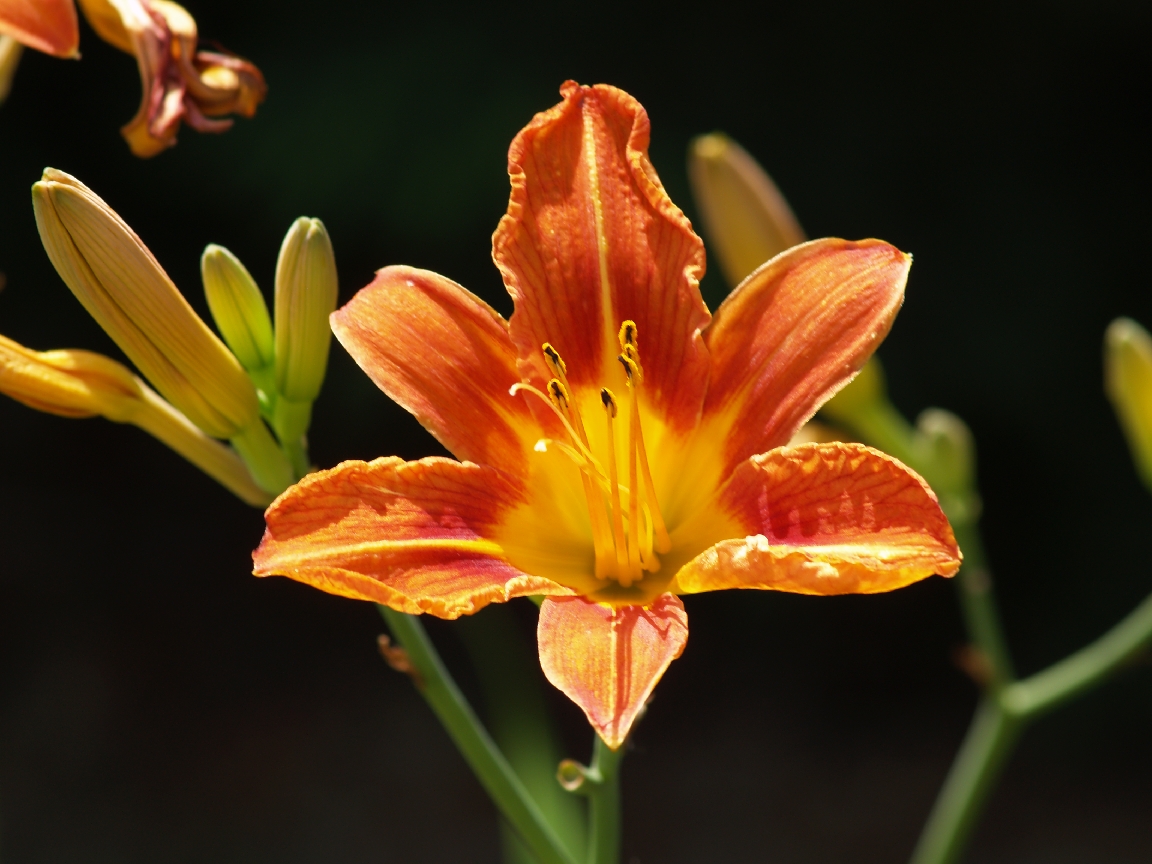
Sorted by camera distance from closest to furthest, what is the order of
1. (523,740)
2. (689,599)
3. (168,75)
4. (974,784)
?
(168,75) → (974,784) → (523,740) → (689,599)

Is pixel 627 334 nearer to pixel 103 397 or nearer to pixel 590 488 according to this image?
pixel 590 488

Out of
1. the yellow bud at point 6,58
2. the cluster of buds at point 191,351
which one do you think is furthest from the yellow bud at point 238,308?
the yellow bud at point 6,58

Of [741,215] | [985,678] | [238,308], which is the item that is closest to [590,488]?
[238,308]

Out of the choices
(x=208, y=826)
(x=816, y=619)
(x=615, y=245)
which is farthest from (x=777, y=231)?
(x=208, y=826)

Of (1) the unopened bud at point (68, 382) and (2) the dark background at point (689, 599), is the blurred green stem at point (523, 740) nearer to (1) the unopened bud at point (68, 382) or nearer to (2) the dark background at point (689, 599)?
(1) the unopened bud at point (68, 382)

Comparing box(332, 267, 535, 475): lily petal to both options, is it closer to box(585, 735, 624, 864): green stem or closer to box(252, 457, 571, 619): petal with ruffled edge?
box(252, 457, 571, 619): petal with ruffled edge

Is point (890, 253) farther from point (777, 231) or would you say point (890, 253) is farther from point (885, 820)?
point (885, 820)
